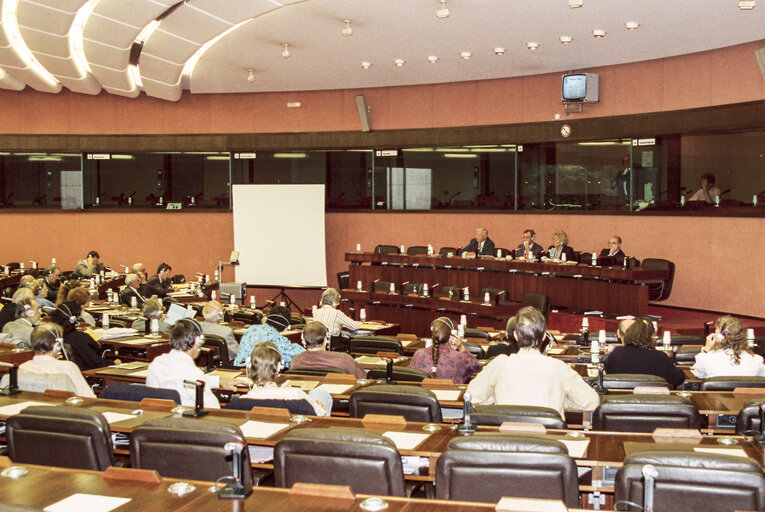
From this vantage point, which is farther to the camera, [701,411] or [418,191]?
[418,191]

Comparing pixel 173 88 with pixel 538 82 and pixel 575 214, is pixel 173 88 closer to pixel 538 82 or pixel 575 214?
pixel 538 82

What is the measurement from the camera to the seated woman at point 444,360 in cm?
614

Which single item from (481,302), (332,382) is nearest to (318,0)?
(481,302)

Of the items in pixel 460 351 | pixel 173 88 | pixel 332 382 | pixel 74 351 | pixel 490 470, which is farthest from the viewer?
pixel 173 88

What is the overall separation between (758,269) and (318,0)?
6904 mm

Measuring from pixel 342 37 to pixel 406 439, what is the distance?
Result: 8.55m

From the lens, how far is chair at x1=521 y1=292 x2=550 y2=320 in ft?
33.7

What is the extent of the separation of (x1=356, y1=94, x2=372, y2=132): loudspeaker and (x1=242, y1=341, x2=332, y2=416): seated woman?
11.1 metres

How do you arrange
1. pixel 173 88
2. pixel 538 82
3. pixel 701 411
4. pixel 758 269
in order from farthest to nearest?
pixel 173 88 < pixel 538 82 < pixel 758 269 < pixel 701 411

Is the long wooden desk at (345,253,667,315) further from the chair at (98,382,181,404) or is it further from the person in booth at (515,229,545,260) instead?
the chair at (98,382,181,404)

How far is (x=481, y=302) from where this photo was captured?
11.2 metres

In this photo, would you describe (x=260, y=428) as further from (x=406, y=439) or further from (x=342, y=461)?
(x=342, y=461)

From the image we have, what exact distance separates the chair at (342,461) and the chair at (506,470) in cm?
20

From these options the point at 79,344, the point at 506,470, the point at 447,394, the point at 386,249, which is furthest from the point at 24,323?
the point at 386,249
